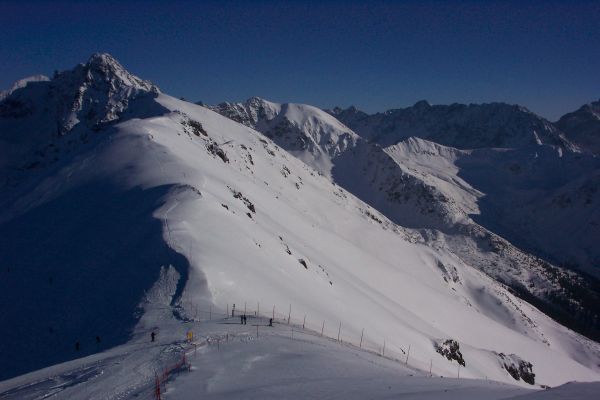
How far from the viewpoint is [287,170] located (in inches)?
4486

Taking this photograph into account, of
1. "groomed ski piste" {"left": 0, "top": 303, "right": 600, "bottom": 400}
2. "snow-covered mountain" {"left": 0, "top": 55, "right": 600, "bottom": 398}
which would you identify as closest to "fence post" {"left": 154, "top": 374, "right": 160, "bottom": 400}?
"groomed ski piste" {"left": 0, "top": 303, "right": 600, "bottom": 400}

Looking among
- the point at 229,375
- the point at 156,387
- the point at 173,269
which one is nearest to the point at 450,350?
the point at 173,269

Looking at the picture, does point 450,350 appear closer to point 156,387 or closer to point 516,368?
point 516,368

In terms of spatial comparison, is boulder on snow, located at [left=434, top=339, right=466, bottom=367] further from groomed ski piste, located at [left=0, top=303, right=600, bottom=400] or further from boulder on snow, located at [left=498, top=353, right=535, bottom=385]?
groomed ski piste, located at [left=0, top=303, right=600, bottom=400]

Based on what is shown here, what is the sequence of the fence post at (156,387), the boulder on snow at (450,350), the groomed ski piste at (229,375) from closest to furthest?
the groomed ski piste at (229,375), the fence post at (156,387), the boulder on snow at (450,350)

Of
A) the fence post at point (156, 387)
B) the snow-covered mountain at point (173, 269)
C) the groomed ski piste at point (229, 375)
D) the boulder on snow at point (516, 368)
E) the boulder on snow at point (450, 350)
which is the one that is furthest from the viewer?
the boulder on snow at point (516, 368)

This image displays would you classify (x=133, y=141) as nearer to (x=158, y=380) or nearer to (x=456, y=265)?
(x=158, y=380)

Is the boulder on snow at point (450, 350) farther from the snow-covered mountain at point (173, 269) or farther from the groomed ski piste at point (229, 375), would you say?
the groomed ski piste at point (229, 375)

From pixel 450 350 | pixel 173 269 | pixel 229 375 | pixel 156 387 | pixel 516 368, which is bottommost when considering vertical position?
pixel 516 368

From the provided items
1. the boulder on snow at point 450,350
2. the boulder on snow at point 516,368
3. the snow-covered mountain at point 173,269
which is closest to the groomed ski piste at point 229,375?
the snow-covered mountain at point 173,269

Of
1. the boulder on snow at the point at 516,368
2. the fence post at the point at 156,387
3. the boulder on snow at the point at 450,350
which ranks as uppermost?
the fence post at the point at 156,387

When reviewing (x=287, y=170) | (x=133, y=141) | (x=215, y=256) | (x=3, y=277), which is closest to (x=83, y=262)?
(x=3, y=277)

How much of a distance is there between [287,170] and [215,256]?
84.2m

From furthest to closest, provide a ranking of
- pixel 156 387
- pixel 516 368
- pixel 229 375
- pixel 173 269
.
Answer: pixel 516 368
pixel 173 269
pixel 229 375
pixel 156 387
